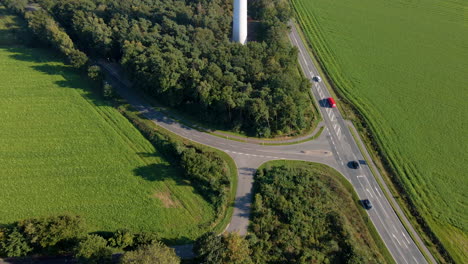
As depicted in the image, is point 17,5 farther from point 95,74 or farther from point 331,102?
point 331,102

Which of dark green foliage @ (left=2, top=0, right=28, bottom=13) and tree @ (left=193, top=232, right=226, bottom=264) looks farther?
dark green foliage @ (left=2, top=0, right=28, bottom=13)

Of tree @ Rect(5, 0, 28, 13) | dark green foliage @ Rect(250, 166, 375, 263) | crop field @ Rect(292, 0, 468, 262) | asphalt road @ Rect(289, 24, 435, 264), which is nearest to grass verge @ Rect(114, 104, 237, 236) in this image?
dark green foliage @ Rect(250, 166, 375, 263)

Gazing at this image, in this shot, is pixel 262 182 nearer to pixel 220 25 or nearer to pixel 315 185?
pixel 315 185

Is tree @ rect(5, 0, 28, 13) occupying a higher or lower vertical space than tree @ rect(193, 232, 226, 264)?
higher

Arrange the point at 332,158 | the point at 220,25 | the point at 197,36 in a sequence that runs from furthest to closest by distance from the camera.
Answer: the point at 220,25
the point at 197,36
the point at 332,158

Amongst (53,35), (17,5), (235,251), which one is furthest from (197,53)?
(17,5)

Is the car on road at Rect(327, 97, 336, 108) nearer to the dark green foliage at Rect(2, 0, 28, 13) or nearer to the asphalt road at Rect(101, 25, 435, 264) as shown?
the asphalt road at Rect(101, 25, 435, 264)

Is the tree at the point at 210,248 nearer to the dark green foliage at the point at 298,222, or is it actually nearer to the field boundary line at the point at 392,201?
the dark green foliage at the point at 298,222

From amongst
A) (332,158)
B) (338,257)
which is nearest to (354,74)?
(332,158)

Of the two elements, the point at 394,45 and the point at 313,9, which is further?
the point at 313,9
